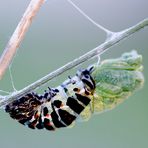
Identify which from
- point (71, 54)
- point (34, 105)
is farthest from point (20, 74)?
point (34, 105)

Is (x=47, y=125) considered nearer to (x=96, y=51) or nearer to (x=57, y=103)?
(x=57, y=103)

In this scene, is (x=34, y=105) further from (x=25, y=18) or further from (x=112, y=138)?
(x=112, y=138)

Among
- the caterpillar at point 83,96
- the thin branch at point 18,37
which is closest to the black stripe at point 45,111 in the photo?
the caterpillar at point 83,96

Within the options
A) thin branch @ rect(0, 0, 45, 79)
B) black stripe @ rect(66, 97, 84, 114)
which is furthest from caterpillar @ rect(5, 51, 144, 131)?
thin branch @ rect(0, 0, 45, 79)

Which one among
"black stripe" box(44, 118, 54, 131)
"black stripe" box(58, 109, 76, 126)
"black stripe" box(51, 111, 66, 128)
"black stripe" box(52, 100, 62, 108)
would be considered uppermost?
"black stripe" box(52, 100, 62, 108)

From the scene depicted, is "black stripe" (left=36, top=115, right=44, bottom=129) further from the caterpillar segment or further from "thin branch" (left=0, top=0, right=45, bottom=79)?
"thin branch" (left=0, top=0, right=45, bottom=79)
